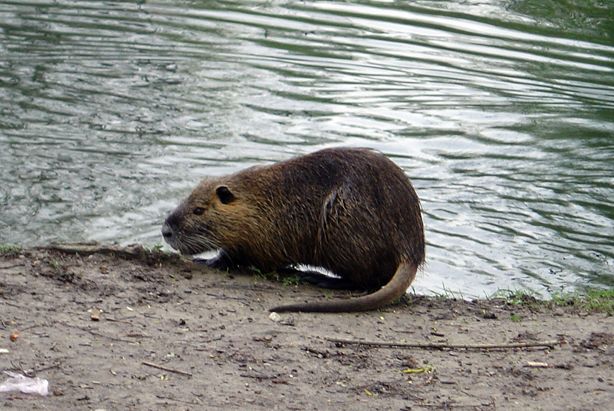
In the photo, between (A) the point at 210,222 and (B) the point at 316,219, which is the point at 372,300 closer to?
(B) the point at 316,219

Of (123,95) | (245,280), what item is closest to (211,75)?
(123,95)

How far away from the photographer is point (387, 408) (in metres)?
4.51

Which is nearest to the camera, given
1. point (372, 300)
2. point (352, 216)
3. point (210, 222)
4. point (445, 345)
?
point (445, 345)

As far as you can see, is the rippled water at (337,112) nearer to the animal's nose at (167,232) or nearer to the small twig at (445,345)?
the animal's nose at (167,232)

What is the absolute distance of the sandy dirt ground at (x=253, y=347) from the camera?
4.52 m

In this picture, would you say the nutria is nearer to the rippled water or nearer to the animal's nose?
the animal's nose

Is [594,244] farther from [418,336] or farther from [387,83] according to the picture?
[387,83]

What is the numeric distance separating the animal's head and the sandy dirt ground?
1.13ft

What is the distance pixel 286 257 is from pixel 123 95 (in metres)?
4.95

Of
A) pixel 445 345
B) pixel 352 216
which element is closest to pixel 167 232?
pixel 352 216

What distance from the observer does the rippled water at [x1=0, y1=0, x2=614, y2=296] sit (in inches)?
316

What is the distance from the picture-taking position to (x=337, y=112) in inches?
436

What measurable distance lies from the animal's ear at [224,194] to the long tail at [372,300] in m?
1.09

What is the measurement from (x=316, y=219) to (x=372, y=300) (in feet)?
2.74
